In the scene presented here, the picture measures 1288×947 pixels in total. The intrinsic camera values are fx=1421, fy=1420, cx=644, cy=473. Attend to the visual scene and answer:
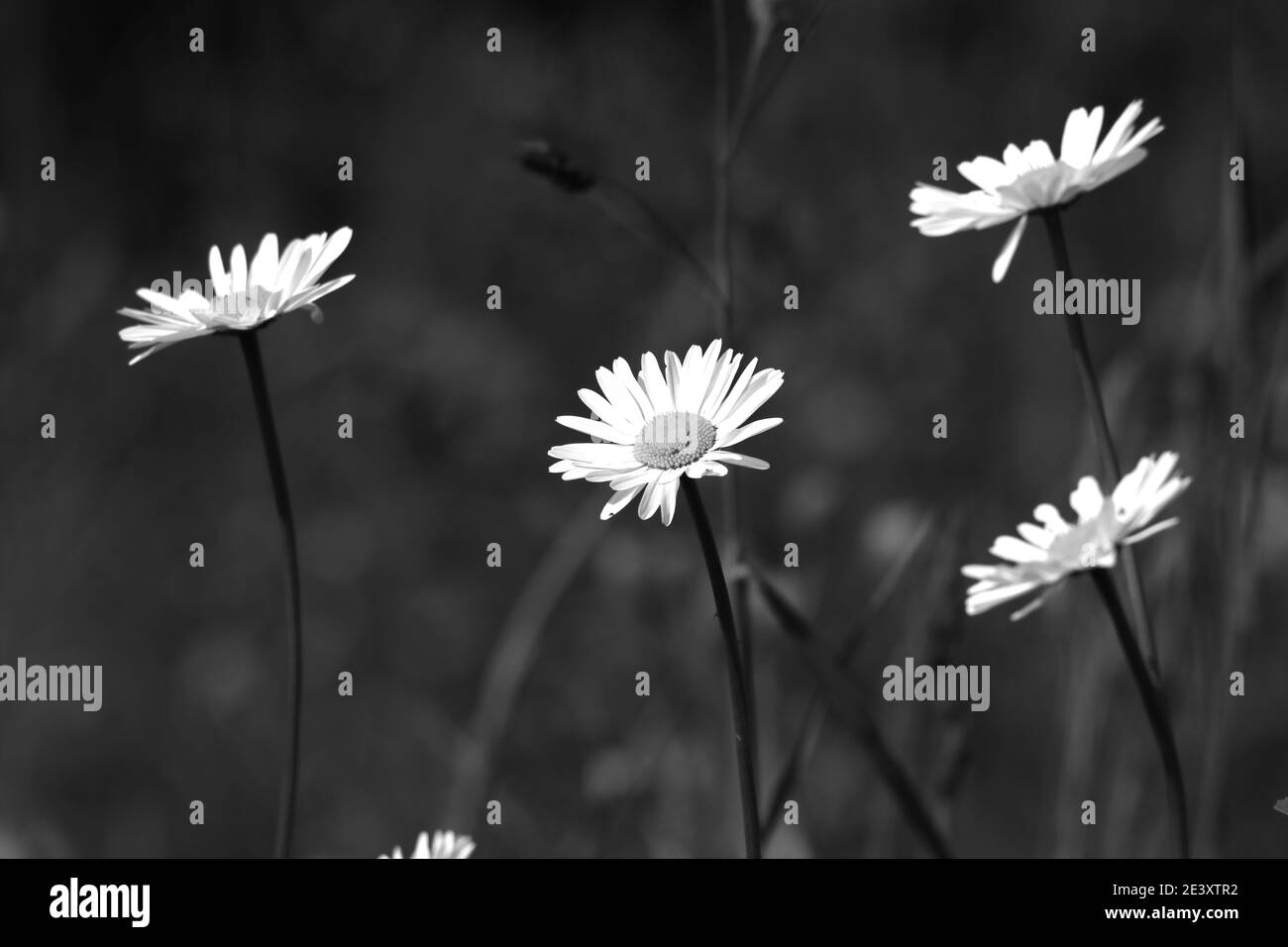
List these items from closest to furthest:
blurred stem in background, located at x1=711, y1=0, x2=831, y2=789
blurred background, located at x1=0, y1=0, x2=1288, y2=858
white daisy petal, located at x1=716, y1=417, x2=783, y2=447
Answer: white daisy petal, located at x1=716, y1=417, x2=783, y2=447 → blurred stem in background, located at x1=711, y1=0, x2=831, y2=789 → blurred background, located at x1=0, y1=0, x2=1288, y2=858

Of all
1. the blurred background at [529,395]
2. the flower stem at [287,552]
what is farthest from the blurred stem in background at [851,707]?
the blurred background at [529,395]

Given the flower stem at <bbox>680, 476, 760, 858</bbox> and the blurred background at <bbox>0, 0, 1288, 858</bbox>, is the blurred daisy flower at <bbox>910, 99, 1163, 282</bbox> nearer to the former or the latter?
the flower stem at <bbox>680, 476, 760, 858</bbox>

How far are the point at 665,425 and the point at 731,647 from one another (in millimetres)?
97

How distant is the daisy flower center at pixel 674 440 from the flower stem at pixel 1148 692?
13 cm

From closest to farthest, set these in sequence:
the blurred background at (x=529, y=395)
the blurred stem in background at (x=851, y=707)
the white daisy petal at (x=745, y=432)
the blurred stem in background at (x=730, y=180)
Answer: the white daisy petal at (x=745, y=432) → the blurred stem in background at (x=851, y=707) → the blurred stem in background at (x=730, y=180) → the blurred background at (x=529, y=395)

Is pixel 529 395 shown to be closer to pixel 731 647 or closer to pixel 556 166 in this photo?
pixel 556 166

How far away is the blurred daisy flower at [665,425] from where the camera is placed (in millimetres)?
462

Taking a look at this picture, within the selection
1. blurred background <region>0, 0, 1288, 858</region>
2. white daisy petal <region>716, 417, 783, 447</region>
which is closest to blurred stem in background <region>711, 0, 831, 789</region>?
white daisy petal <region>716, 417, 783, 447</region>

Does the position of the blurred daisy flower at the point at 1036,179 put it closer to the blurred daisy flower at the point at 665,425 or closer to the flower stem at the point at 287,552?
the blurred daisy flower at the point at 665,425

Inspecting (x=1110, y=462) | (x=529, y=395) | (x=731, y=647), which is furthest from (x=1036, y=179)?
(x=529, y=395)

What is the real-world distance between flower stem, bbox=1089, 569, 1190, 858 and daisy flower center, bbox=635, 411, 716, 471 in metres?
0.13

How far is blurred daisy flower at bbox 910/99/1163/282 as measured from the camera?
20.0 inches

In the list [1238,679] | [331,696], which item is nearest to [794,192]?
[331,696]

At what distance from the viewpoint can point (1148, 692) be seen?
46 centimetres
